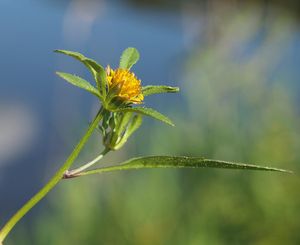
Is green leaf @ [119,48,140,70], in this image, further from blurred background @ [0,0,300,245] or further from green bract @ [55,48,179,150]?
blurred background @ [0,0,300,245]

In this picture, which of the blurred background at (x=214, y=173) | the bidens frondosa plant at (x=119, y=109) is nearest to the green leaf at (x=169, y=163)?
the bidens frondosa plant at (x=119, y=109)

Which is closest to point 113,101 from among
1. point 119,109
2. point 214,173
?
point 119,109

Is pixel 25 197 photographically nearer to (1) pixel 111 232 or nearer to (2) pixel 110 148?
(1) pixel 111 232

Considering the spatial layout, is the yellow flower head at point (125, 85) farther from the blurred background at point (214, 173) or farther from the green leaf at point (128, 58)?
the blurred background at point (214, 173)

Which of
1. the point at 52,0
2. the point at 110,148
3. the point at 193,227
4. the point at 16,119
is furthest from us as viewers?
the point at 52,0

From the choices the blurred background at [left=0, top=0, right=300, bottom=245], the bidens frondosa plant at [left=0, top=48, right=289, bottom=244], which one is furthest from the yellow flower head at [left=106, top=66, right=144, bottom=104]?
the blurred background at [left=0, top=0, right=300, bottom=245]

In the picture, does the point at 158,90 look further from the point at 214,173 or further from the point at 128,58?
the point at 214,173

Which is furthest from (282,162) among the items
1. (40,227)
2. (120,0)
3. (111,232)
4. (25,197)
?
(120,0)
